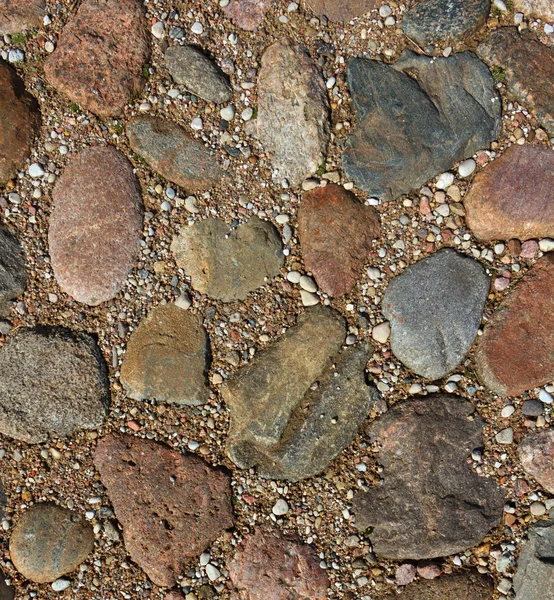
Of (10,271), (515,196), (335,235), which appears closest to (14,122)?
(10,271)

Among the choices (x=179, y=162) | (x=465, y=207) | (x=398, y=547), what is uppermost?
(x=465, y=207)

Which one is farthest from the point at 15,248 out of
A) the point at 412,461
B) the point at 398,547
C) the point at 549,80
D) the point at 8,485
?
the point at 549,80

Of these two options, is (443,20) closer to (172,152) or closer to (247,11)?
(247,11)

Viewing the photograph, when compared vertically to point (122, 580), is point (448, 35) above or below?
above

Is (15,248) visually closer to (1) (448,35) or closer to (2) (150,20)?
(2) (150,20)

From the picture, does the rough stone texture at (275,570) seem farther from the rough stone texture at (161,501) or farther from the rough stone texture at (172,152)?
the rough stone texture at (172,152)
